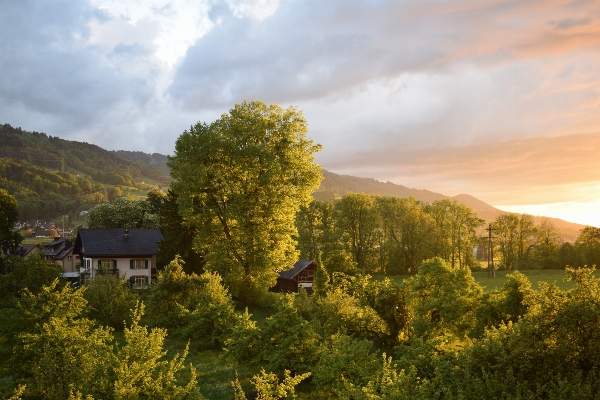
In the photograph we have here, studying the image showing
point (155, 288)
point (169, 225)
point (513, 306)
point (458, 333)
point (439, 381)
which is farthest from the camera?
point (169, 225)

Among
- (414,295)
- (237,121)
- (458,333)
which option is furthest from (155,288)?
(458,333)

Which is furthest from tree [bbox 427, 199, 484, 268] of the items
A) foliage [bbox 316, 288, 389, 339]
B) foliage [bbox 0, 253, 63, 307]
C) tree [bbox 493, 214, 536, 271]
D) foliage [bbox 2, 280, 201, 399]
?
foliage [bbox 2, 280, 201, 399]

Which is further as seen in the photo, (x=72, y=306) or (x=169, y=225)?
(x=169, y=225)

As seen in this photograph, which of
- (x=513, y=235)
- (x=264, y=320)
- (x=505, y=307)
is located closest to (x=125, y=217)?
(x=264, y=320)

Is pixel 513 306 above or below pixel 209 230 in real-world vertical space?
below

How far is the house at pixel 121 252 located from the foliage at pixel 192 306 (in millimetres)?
28104

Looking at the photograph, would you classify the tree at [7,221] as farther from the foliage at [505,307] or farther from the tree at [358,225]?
the foliage at [505,307]

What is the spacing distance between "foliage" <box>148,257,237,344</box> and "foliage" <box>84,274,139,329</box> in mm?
2196

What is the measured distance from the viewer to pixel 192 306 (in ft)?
98.7

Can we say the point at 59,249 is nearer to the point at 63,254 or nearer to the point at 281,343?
the point at 63,254

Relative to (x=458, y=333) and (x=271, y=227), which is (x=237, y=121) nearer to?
→ (x=271, y=227)

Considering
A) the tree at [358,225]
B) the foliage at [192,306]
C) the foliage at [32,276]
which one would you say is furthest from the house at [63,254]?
the foliage at [192,306]

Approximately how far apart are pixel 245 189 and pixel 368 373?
23651 mm

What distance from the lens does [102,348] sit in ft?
49.4
